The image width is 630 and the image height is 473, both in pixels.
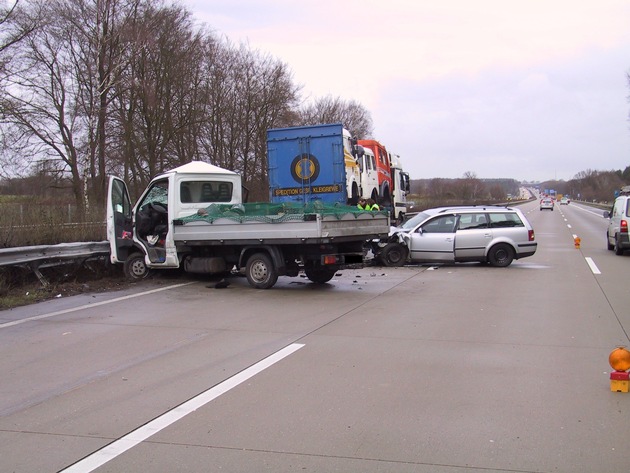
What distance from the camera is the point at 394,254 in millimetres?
16656

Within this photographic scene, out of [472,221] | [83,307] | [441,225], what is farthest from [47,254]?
[472,221]

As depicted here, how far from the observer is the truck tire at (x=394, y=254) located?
16562mm

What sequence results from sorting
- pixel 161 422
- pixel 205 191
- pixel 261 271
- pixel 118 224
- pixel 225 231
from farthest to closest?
pixel 205 191 → pixel 118 224 → pixel 261 271 → pixel 225 231 → pixel 161 422

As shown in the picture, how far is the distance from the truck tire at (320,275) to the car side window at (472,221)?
4676mm

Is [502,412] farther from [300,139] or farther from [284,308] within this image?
[300,139]

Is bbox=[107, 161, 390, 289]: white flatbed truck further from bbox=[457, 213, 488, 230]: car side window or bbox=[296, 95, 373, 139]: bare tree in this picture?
bbox=[296, 95, 373, 139]: bare tree

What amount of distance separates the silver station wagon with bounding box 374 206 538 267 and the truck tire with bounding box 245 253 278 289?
5490 millimetres

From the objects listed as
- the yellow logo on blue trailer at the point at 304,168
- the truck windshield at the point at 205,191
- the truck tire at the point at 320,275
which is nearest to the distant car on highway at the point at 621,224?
the yellow logo on blue trailer at the point at 304,168

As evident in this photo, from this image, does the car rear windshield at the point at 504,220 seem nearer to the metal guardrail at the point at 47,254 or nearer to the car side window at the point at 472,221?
the car side window at the point at 472,221

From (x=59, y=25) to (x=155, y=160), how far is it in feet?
28.3

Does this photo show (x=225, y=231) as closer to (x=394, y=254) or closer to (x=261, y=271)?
(x=261, y=271)

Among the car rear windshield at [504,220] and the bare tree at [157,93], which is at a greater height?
the bare tree at [157,93]

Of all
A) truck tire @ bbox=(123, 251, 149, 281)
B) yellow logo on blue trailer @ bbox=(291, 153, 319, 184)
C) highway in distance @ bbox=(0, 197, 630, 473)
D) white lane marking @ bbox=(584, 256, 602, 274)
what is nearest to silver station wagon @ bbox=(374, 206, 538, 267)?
white lane marking @ bbox=(584, 256, 602, 274)

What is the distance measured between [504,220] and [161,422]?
13029mm
